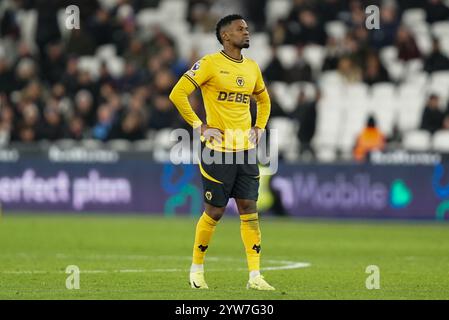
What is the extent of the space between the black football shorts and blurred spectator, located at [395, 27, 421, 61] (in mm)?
13359

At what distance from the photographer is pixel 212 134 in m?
10.8

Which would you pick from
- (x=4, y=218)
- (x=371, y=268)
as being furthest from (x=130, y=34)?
(x=371, y=268)

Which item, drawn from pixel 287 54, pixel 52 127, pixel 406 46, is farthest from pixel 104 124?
pixel 406 46

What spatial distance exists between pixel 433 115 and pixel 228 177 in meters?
12.6

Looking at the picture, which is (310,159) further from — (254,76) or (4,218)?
(254,76)

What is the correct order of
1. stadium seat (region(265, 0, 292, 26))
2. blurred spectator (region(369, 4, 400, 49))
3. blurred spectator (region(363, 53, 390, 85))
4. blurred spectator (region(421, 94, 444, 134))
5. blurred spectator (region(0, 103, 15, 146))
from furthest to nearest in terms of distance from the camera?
stadium seat (region(265, 0, 292, 26)), blurred spectator (region(0, 103, 15, 146)), blurred spectator (region(369, 4, 400, 49)), blurred spectator (region(363, 53, 390, 85)), blurred spectator (region(421, 94, 444, 134))

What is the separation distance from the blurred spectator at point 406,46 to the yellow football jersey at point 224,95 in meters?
13.2

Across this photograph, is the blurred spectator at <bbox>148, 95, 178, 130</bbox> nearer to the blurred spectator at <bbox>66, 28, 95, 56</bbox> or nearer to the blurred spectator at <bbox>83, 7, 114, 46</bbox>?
the blurred spectator at <bbox>66, 28, 95, 56</bbox>

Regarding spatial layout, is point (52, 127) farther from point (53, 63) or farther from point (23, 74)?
point (53, 63)

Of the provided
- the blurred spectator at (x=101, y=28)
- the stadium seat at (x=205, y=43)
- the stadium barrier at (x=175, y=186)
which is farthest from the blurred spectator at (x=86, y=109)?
the stadium seat at (x=205, y=43)

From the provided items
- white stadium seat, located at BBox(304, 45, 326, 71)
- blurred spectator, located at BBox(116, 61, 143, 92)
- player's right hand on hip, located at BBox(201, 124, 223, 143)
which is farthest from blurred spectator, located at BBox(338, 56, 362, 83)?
player's right hand on hip, located at BBox(201, 124, 223, 143)

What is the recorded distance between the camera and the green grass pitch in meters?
10.3

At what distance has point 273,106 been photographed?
24.0 meters

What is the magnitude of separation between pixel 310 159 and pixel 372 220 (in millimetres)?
1698
